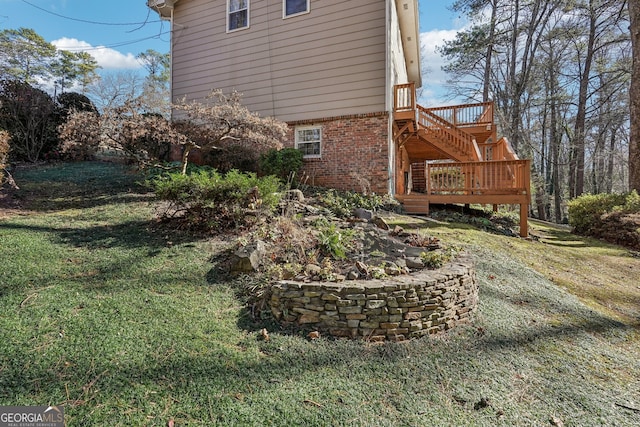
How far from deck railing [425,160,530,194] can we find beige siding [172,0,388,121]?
2.45 m

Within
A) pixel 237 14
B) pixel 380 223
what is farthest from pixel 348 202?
pixel 237 14

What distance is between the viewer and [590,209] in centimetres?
919

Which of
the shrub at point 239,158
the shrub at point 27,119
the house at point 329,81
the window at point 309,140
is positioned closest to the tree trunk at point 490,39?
the house at point 329,81

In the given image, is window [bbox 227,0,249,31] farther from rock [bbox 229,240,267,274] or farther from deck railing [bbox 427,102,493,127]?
rock [bbox 229,240,267,274]

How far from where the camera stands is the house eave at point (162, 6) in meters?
10.6

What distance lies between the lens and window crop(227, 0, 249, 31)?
984 cm

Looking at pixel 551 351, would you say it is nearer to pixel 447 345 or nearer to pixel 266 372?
pixel 447 345

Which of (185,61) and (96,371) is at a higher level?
(185,61)

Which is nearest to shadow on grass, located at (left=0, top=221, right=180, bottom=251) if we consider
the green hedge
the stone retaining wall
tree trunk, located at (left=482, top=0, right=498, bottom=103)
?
the stone retaining wall

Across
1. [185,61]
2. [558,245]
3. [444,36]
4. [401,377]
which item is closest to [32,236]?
[401,377]

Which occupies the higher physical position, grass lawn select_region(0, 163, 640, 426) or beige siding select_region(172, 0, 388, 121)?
beige siding select_region(172, 0, 388, 121)

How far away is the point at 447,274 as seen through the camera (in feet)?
10.3

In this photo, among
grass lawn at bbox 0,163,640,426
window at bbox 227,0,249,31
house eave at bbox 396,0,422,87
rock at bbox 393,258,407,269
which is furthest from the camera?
house eave at bbox 396,0,422,87

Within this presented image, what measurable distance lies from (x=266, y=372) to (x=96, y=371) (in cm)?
112
